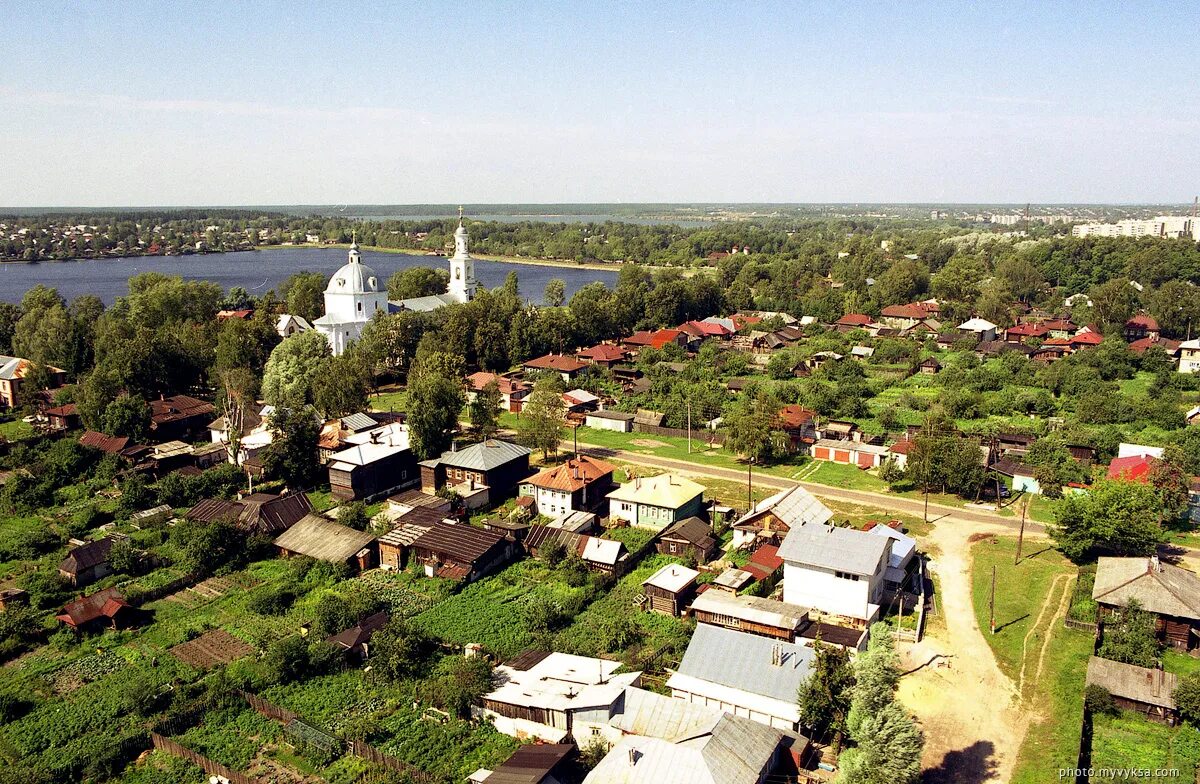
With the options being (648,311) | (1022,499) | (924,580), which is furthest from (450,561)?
(648,311)

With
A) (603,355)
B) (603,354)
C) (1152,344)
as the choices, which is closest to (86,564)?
(603,355)

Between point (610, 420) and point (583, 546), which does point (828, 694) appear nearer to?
point (583, 546)

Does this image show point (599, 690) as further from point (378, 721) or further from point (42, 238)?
point (42, 238)

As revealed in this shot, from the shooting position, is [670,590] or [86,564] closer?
[670,590]

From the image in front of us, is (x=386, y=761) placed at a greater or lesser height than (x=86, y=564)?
lesser

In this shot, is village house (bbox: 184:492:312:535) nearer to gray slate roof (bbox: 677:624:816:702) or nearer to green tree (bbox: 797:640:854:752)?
gray slate roof (bbox: 677:624:816:702)

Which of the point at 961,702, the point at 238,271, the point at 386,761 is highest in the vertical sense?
the point at 238,271

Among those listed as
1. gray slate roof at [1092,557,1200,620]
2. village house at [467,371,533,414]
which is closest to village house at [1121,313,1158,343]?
village house at [467,371,533,414]

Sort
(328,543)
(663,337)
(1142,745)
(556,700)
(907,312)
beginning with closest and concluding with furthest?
(1142,745)
(556,700)
(328,543)
(663,337)
(907,312)
